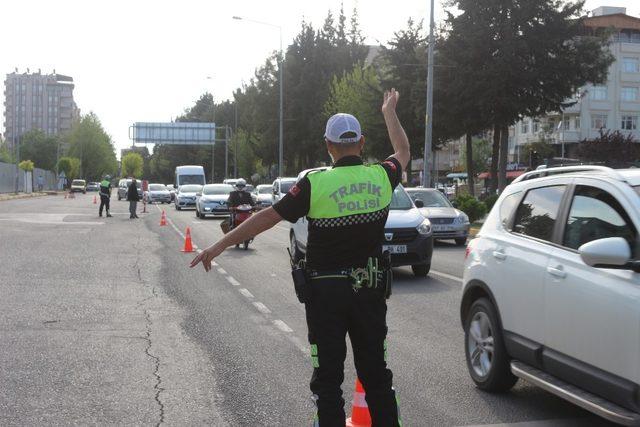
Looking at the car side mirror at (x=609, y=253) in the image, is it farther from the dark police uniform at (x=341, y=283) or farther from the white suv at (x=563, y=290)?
the dark police uniform at (x=341, y=283)

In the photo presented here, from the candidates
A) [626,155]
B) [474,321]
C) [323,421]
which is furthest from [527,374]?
[626,155]

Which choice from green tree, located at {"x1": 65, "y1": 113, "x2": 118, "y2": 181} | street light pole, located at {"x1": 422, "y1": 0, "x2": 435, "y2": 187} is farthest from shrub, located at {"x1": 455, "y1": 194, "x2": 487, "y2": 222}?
green tree, located at {"x1": 65, "y1": 113, "x2": 118, "y2": 181}

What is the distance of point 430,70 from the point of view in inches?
1169

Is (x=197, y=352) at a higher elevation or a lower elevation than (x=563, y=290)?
lower

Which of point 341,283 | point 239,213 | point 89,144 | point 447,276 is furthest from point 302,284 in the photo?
point 89,144

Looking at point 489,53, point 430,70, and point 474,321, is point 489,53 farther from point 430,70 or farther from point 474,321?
point 474,321

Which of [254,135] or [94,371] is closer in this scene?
[94,371]

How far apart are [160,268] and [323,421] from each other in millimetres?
11209

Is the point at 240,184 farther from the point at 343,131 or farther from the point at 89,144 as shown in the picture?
the point at 89,144

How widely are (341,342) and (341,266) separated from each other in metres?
0.39

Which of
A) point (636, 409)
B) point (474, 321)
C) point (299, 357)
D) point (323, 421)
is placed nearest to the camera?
point (323, 421)

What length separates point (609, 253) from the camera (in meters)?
4.33

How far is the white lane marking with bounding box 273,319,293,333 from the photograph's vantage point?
859cm

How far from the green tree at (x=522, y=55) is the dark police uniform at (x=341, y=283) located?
31187 millimetres
